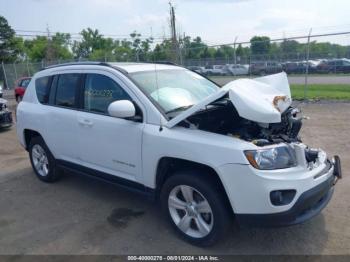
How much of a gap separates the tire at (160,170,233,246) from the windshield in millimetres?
827

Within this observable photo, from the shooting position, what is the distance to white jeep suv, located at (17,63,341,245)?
3.12m

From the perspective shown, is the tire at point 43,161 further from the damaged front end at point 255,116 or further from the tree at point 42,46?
the tree at point 42,46

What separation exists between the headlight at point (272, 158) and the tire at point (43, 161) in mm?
3322

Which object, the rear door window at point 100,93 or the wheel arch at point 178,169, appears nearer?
the wheel arch at point 178,169

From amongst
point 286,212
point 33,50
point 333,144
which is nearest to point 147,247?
point 286,212

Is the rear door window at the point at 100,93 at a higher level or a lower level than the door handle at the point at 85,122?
higher

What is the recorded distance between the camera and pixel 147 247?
11.8 ft

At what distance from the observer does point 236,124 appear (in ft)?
11.9

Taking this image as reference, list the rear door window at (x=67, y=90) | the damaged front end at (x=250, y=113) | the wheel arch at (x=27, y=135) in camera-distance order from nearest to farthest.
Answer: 1. the damaged front end at (x=250, y=113)
2. the rear door window at (x=67, y=90)
3. the wheel arch at (x=27, y=135)

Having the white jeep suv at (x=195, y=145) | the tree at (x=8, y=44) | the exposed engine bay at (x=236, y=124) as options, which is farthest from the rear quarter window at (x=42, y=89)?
the tree at (x=8, y=44)

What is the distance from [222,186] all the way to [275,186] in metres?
0.53

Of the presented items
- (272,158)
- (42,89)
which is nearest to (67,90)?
(42,89)

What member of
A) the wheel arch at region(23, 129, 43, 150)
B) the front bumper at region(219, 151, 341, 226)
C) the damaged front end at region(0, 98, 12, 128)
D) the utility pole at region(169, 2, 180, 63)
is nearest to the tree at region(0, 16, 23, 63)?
the utility pole at region(169, 2, 180, 63)

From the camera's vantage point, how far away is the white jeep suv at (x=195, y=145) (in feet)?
10.2
